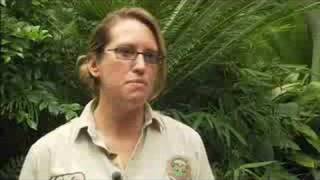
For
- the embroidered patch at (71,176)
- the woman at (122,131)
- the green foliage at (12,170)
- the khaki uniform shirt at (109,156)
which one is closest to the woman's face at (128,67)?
the woman at (122,131)

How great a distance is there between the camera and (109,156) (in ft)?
7.93

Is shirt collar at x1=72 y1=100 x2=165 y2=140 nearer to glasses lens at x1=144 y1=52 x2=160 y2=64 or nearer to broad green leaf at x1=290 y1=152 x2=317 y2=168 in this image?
glasses lens at x1=144 y1=52 x2=160 y2=64

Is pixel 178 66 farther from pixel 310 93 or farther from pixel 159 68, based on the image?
pixel 159 68

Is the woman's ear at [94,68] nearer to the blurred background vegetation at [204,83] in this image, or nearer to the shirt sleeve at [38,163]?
the shirt sleeve at [38,163]

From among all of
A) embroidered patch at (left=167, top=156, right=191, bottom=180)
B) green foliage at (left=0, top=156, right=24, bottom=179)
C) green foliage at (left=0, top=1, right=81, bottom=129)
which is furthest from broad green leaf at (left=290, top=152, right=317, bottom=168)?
embroidered patch at (left=167, top=156, right=191, bottom=180)

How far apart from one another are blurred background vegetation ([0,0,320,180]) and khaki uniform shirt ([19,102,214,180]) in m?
1.32

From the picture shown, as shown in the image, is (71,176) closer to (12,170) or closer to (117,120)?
(117,120)

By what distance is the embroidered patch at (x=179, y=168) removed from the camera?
2.46 meters

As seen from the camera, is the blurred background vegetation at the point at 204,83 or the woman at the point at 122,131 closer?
the woman at the point at 122,131

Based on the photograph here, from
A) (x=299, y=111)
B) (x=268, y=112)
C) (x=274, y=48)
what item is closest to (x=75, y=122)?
(x=268, y=112)

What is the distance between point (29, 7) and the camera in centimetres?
405

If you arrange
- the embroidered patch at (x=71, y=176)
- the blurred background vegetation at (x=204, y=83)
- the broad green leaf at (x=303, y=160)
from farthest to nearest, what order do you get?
the broad green leaf at (x=303, y=160) < the blurred background vegetation at (x=204, y=83) < the embroidered patch at (x=71, y=176)

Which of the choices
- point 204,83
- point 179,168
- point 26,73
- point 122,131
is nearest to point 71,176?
point 122,131

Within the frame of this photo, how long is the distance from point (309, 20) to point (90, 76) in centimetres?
325
